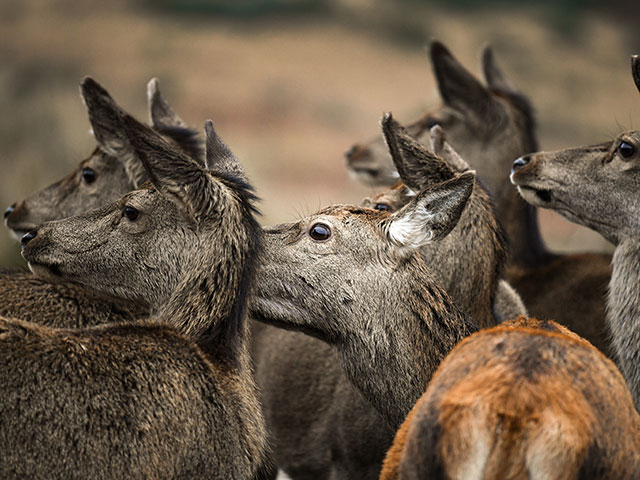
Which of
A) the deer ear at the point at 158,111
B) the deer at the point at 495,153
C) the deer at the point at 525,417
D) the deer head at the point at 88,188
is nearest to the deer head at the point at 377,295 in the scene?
the deer at the point at 525,417

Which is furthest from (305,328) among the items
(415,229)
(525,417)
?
(525,417)

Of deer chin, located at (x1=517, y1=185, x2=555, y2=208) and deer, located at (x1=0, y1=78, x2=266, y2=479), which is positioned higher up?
deer chin, located at (x1=517, y1=185, x2=555, y2=208)

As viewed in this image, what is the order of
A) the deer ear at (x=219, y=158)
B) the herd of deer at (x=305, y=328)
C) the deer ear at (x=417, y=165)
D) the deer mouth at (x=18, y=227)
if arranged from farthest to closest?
the deer mouth at (x=18, y=227) < the deer ear at (x=417, y=165) < the deer ear at (x=219, y=158) < the herd of deer at (x=305, y=328)

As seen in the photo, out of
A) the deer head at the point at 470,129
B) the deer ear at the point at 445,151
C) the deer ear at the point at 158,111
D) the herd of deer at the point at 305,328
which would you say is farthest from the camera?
the deer head at the point at 470,129

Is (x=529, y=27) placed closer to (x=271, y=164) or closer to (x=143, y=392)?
(x=271, y=164)

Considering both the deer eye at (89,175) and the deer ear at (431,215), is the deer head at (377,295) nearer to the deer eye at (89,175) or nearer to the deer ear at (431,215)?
the deer ear at (431,215)

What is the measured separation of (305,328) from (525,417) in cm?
186

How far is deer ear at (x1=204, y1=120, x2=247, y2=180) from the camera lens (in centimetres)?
547

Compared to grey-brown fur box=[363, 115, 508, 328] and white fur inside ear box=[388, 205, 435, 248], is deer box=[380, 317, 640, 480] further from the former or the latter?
grey-brown fur box=[363, 115, 508, 328]

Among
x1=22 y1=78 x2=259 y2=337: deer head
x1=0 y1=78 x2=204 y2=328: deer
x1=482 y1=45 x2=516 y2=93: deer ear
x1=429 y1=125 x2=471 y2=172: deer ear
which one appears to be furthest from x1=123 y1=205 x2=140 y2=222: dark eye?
x1=482 y1=45 x2=516 y2=93: deer ear

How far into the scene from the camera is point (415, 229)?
194 inches

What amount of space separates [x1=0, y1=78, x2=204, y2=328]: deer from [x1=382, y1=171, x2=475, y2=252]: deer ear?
1490 millimetres

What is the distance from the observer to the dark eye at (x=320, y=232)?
5.02 metres

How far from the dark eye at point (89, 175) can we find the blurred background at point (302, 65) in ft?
29.8
